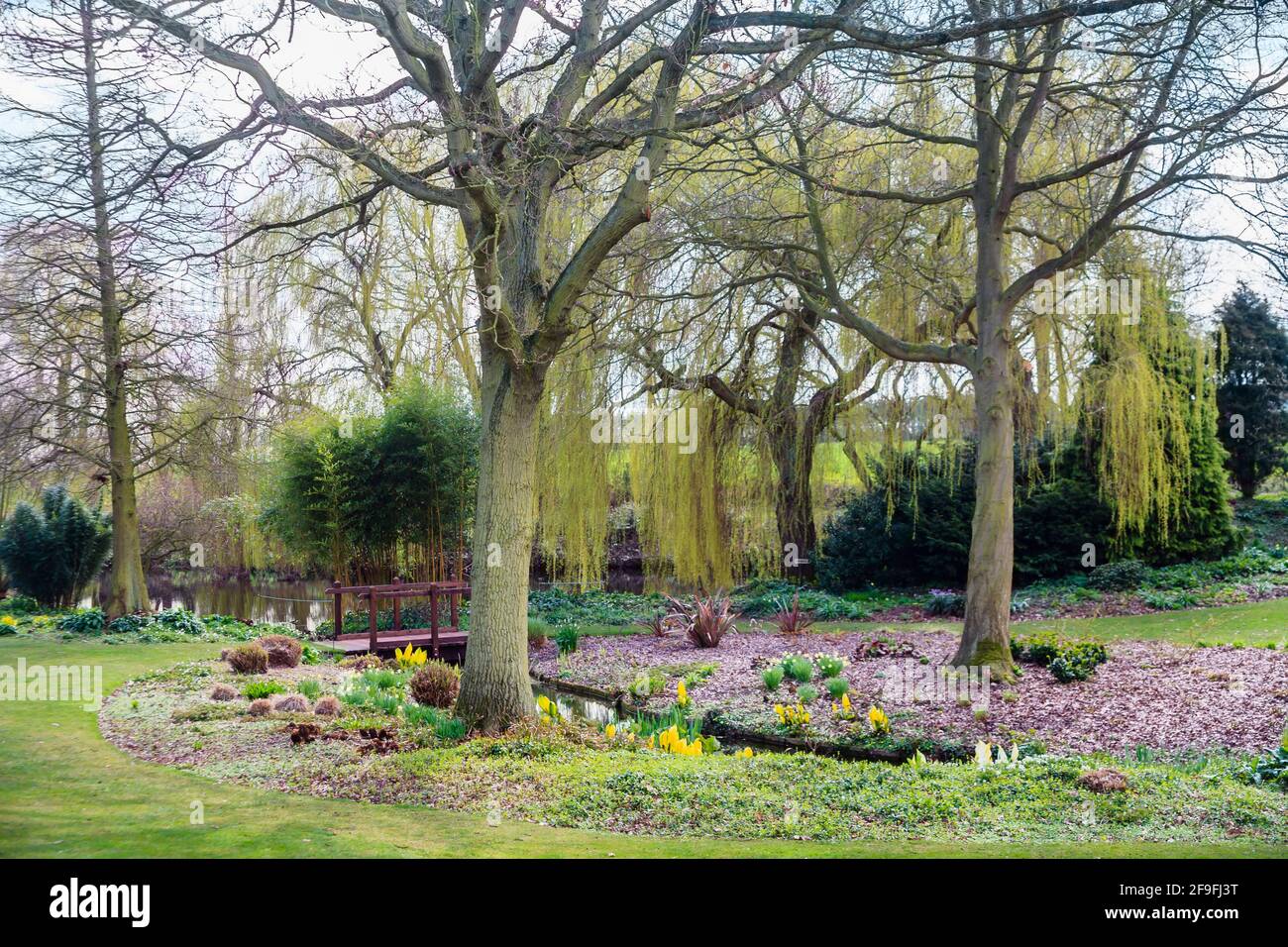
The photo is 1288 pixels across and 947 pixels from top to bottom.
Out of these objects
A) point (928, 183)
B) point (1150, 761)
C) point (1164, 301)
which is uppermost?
point (928, 183)

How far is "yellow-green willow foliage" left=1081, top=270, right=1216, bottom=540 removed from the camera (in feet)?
49.1

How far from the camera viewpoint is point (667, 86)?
7473 mm

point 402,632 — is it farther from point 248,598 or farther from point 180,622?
point 248,598

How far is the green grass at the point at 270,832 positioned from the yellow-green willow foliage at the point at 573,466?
1024 centimetres

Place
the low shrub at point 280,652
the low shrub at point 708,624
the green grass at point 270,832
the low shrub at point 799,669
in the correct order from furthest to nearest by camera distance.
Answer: the low shrub at point 708,624 < the low shrub at point 280,652 < the low shrub at point 799,669 < the green grass at point 270,832

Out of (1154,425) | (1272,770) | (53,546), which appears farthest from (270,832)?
(53,546)

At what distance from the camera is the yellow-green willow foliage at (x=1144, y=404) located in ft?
49.1

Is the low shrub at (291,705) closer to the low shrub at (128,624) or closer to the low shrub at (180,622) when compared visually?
the low shrub at (180,622)

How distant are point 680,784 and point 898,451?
A: 39.2 feet
